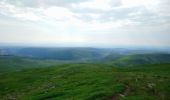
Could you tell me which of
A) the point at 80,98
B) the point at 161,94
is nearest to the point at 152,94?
the point at 161,94

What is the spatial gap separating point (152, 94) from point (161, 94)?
163 centimetres

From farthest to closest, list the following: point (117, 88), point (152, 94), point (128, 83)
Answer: point (128, 83)
point (117, 88)
point (152, 94)

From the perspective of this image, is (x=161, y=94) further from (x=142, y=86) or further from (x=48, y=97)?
(x=48, y=97)

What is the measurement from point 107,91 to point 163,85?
12.7 metres

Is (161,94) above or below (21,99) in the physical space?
above

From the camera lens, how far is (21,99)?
45.1 metres

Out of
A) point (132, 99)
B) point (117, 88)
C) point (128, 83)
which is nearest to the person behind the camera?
point (132, 99)

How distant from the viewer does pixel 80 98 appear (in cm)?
3647

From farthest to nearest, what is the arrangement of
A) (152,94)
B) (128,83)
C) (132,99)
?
(128,83)
(152,94)
(132,99)

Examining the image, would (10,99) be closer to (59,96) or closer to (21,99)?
(21,99)

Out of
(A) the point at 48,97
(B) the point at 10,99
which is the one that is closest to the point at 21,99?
(B) the point at 10,99

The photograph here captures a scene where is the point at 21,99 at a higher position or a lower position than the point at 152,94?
lower

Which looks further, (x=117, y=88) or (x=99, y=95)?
(x=117, y=88)

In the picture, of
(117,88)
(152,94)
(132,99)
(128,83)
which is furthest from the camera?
(128,83)
